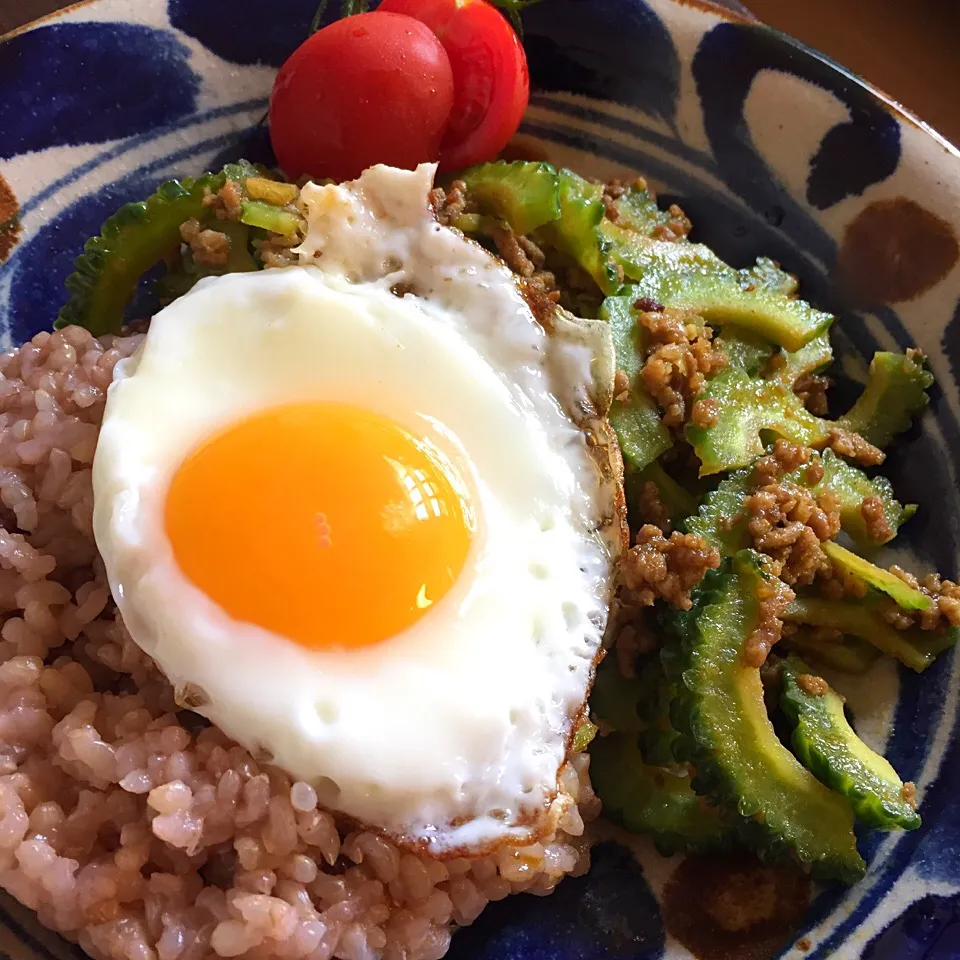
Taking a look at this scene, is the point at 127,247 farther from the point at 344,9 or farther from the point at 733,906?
the point at 733,906

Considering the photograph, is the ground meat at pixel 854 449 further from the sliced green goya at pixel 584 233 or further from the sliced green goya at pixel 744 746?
the sliced green goya at pixel 584 233

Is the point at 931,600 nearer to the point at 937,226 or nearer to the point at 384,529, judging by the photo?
the point at 937,226

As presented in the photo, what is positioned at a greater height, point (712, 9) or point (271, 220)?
point (712, 9)

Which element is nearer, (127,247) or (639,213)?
(127,247)

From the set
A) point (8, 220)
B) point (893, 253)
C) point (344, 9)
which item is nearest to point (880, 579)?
point (893, 253)

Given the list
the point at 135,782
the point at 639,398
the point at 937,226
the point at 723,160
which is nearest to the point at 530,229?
the point at 639,398

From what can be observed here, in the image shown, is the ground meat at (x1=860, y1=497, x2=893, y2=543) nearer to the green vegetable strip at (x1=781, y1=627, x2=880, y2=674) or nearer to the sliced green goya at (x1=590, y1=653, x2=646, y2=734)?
the green vegetable strip at (x1=781, y1=627, x2=880, y2=674)
